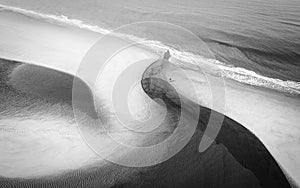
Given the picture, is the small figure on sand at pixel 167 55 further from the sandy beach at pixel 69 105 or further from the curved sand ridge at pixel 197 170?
the curved sand ridge at pixel 197 170

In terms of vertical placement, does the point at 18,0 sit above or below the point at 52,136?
above

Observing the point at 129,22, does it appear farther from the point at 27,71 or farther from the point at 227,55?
the point at 27,71

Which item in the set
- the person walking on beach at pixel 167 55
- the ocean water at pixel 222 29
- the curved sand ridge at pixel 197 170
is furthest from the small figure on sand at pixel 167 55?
the curved sand ridge at pixel 197 170

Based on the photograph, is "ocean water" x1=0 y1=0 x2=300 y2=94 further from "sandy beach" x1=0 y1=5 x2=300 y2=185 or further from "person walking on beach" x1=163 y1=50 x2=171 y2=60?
"sandy beach" x1=0 y1=5 x2=300 y2=185

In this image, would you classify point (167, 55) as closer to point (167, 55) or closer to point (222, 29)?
point (167, 55)

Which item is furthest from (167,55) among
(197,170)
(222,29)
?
(197,170)

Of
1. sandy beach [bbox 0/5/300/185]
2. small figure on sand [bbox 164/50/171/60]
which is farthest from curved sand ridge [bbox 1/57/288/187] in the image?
small figure on sand [bbox 164/50/171/60]

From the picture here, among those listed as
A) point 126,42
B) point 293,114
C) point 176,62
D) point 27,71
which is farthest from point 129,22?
point 293,114
